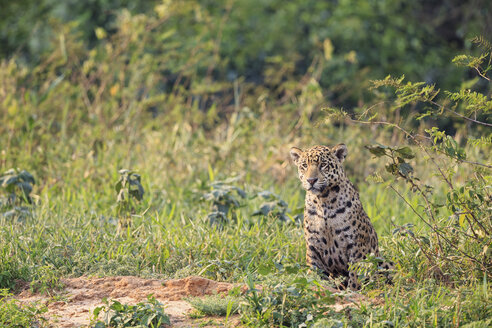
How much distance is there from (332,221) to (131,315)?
1858mm

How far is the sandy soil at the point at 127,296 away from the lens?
4727 millimetres

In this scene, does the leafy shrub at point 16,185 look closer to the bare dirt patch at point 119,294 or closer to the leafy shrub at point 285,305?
the bare dirt patch at point 119,294

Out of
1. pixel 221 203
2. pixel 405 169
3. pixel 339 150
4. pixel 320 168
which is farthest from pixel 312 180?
pixel 221 203

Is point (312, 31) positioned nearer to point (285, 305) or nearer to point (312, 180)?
point (312, 180)

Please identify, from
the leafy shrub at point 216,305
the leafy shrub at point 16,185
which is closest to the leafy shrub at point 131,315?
the leafy shrub at point 216,305

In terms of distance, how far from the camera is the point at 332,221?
5.66m

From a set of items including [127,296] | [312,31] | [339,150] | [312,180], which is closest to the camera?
[127,296]

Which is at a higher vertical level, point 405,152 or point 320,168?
point 405,152

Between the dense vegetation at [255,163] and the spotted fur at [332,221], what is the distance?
256 mm

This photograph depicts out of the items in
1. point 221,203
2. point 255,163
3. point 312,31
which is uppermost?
point 312,31

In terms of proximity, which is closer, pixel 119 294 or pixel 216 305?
pixel 216 305

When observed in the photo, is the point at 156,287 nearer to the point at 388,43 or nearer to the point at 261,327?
the point at 261,327

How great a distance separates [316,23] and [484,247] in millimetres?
11720

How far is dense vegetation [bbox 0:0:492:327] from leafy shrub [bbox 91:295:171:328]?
538 millimetres
